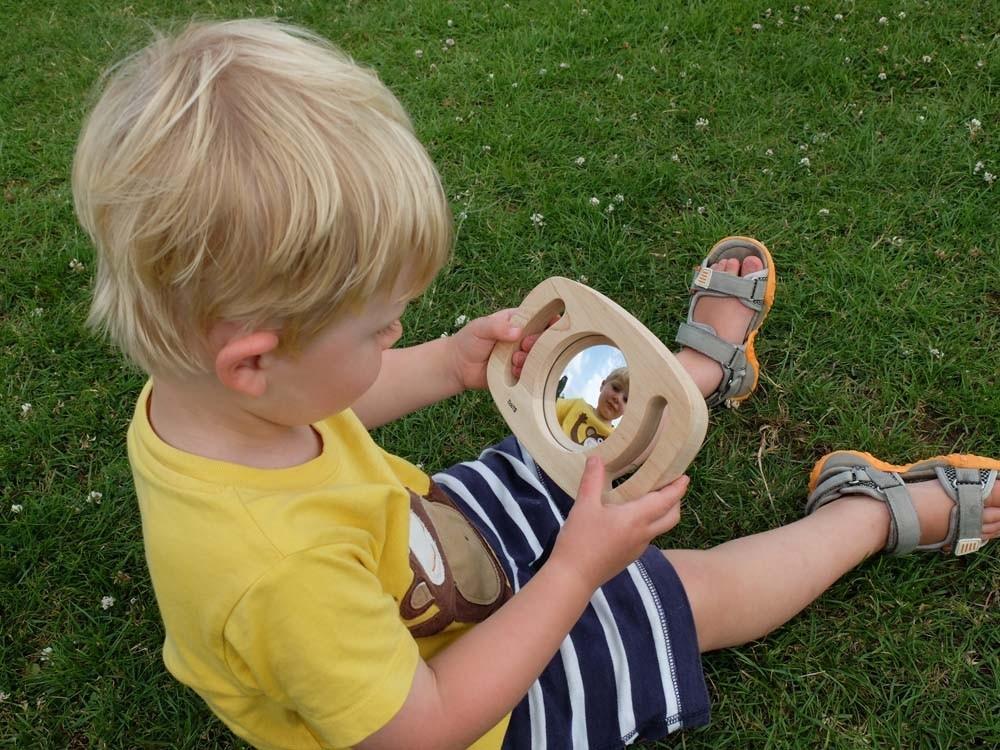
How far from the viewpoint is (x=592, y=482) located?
1.64m

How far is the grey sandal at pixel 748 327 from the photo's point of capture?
2578 mm

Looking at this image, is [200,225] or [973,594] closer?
[200,225]

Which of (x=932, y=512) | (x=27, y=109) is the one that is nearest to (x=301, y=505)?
(x=932, y=512)

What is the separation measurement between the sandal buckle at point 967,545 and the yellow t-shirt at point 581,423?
1.11 metres

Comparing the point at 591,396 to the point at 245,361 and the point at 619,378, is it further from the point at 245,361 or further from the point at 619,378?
the point at 245,361

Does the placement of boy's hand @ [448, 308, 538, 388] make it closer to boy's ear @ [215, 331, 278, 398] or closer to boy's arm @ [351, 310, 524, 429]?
boy's arm @ [351, 310, 524, 429]

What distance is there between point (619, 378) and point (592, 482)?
0.25m

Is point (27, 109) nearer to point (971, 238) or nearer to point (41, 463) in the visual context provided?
point (41, 463)

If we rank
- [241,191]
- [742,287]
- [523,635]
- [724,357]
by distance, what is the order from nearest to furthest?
[241,191]
[523,635]
[724,357]
[742,287]

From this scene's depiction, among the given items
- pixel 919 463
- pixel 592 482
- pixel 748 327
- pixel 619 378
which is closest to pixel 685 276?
pixel 748 327

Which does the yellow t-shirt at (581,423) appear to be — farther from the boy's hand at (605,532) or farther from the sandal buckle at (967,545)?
the sandal buckle at (967,545)

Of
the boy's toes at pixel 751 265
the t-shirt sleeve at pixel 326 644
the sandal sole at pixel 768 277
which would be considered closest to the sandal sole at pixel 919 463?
the sandal sole at pixel 768 277

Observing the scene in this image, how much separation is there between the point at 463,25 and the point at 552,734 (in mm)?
3570

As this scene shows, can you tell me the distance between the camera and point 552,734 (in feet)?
5.70
